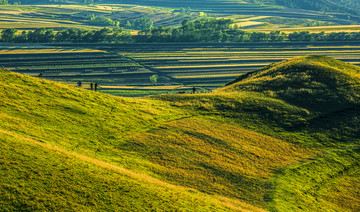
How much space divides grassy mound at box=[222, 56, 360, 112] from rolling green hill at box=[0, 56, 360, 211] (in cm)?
53

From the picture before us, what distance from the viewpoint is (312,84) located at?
93.2 meters

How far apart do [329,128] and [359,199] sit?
24085 millimetres

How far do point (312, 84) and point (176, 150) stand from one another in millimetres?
49509

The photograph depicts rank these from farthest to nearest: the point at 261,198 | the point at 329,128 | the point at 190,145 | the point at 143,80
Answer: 1. the point at 143,80
2. the point at 329,128
3. the point at 190,145
4. the point at 261,198

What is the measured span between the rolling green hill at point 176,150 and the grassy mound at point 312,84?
0.53 m

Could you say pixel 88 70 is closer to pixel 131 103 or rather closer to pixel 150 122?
pixel 131 103

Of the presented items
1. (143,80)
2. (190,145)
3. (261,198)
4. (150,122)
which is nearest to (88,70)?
(143,80)

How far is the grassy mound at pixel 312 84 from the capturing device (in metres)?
87.2

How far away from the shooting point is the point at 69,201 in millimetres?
37656

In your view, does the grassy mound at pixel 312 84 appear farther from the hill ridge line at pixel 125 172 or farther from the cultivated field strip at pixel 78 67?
the cultivated field strip at pixel 78 67

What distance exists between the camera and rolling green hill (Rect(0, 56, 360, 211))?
40688 mm

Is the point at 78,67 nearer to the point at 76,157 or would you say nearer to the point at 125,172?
the point at 76,157

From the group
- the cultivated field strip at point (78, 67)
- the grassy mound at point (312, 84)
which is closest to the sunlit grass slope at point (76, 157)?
the grassy mound at point (312, 84)

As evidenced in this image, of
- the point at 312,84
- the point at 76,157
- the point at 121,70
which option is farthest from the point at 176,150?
the point at 121,70
